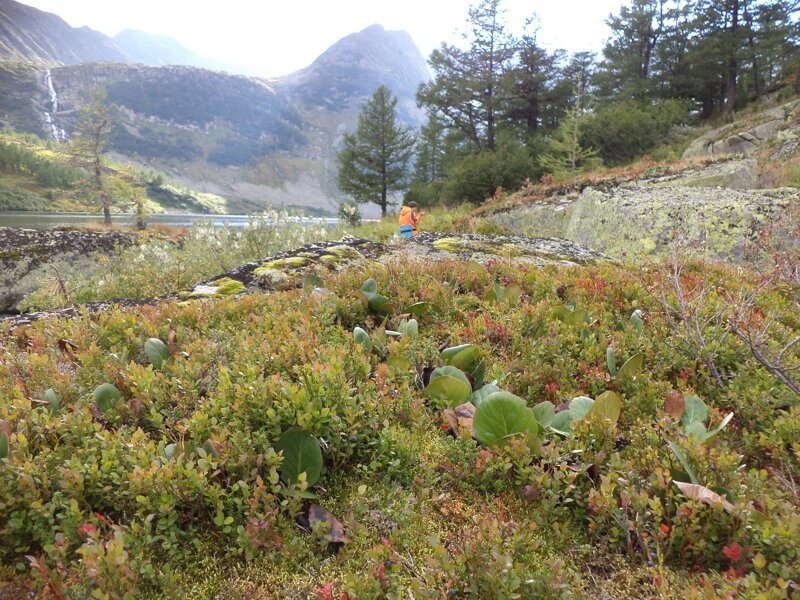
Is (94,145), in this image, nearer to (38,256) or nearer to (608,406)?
(38,256)

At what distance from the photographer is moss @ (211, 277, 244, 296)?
5332mm

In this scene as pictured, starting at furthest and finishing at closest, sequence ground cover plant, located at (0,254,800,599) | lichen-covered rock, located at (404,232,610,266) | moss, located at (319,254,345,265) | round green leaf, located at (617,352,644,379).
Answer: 1. lichen-covered rock, located at (404,232,610,266)
2. moss, located at (319,254,345,265)
3. round green leaf, located at (617,352,644,379)
4. ground cover plant, located at (0,254,800,599)

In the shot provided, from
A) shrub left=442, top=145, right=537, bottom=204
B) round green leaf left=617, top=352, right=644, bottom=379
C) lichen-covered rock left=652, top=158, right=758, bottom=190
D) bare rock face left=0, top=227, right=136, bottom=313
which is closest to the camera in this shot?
round green leaf left=617, top=352, right=644, bottom=379

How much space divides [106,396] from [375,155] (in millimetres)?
38630

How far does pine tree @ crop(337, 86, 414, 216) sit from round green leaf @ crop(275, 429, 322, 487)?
122ft

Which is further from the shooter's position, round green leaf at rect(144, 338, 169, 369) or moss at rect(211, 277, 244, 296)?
moss at rect(211, 277, 244, 296)

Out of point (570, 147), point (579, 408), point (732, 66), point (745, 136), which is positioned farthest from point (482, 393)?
point (732, 66)

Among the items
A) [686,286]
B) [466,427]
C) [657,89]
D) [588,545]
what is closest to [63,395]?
[466,427]

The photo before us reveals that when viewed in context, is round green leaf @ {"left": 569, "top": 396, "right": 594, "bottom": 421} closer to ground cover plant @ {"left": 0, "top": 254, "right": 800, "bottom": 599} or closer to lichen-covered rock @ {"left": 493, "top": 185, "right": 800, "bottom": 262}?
ground cover plant @ {"left": 0, "top": 254, "right": 800, "bottom": 599}

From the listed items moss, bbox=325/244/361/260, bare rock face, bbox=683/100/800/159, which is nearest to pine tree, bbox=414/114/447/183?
bare rock face, bbox=683/100/800/159

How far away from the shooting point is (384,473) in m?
2.09

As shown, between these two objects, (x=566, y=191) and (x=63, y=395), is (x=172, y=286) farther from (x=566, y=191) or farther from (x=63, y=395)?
(x=566, y=191)

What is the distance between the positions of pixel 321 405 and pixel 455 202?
25.3 meters

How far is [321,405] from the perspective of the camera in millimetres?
2080
